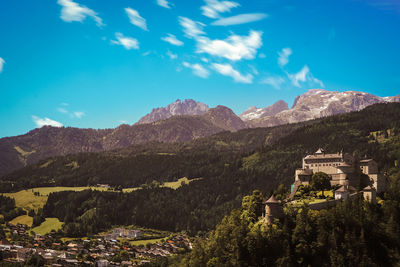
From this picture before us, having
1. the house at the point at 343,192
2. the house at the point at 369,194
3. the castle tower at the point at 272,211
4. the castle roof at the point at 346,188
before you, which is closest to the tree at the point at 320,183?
the castle roof at the point at 346,188

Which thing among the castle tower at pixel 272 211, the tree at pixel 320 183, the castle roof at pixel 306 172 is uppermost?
the castle roof at pixel 306 172

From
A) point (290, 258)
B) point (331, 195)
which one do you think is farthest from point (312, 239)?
point (331, 195)

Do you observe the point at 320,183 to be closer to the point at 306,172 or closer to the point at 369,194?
the point at 306,172

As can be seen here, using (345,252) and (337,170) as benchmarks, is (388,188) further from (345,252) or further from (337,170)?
(345,252)

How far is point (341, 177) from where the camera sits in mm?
113312

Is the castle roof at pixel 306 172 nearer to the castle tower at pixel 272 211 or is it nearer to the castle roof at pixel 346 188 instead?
the castle roof at pixel 346 188

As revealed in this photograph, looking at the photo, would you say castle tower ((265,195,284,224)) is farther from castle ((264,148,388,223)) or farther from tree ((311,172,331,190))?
tree ((311,172,331,190))

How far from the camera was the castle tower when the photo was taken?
99000mm

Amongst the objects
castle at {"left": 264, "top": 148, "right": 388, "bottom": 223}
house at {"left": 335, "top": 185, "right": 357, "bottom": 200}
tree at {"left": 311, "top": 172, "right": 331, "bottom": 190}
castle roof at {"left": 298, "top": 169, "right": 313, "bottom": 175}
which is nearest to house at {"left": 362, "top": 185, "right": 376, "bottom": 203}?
castle at {"left": 264, "top": 148, "right": 388, "bottom": 223}

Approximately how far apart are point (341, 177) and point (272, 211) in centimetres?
2464

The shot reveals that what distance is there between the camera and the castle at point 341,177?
101 m

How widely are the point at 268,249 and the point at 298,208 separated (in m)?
12.4

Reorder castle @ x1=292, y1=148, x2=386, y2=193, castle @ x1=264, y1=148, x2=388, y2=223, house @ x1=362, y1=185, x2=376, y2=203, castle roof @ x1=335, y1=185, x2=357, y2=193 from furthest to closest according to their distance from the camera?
castle @ x1=292, y1=148, x2=386, y2=193 < castle roof @ x1=335, y1=185, x2=357, y2=193 < house @ x1=362, y1=185, x2=376, y2=203 < castle @ x1=264, y1=148, x2=388, y2=223

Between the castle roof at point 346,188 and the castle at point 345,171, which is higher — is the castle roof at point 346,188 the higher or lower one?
the lower one
